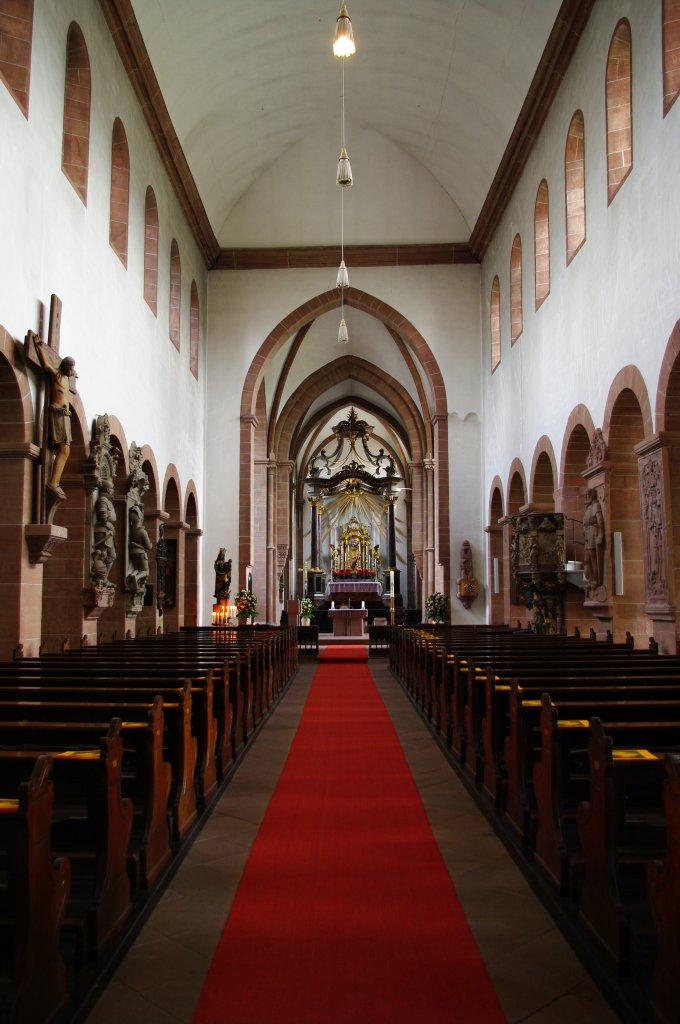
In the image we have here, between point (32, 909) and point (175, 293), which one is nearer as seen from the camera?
point (32, 909)

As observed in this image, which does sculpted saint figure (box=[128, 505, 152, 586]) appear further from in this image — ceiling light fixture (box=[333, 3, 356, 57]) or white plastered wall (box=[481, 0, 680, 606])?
ceiling light fixture (box=[333, 3, 356, 57])

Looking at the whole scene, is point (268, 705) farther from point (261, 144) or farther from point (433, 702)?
point (261, 144)

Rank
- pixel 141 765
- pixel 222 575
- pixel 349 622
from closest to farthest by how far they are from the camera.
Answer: pixel 141 765
pixel 222 575
pixel 349 622

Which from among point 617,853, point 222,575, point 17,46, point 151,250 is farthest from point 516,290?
point 617,853

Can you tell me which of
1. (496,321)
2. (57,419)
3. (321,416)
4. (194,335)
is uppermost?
(321,416)

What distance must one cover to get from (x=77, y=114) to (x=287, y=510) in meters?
19.3

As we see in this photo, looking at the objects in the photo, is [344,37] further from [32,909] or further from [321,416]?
[321,416]

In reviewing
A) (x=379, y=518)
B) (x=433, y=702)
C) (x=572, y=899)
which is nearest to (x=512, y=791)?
(x=572, y=899)

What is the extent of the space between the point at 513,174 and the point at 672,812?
1623 cm

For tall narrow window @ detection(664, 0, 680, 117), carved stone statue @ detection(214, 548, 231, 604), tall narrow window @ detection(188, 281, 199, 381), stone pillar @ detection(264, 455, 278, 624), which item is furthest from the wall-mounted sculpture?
tall narrow window @ detection(664, 0, 680, 117)

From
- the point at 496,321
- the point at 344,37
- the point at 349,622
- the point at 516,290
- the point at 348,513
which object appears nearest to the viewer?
the point at 344,37

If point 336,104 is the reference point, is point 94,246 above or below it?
below

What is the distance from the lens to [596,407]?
12352 millimetres

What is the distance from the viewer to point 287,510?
3023 cm
